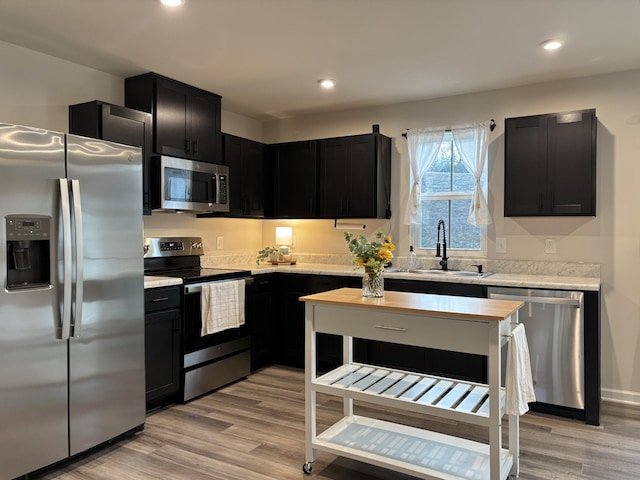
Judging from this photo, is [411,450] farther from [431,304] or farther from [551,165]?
[551,165]

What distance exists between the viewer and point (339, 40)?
3006 mm

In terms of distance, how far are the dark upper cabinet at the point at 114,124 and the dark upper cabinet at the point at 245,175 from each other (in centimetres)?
92

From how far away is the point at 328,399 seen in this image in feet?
11.8

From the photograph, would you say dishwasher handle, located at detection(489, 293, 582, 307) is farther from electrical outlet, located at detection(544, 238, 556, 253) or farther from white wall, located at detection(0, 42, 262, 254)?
white wall, located at detection(0, 42, 262, 254)

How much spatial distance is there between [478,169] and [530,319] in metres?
1.40

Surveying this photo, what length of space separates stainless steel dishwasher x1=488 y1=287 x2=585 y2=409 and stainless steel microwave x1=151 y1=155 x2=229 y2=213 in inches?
99.3

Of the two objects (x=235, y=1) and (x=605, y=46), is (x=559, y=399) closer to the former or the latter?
(x=605, y=46)

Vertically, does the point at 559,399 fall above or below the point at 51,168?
below

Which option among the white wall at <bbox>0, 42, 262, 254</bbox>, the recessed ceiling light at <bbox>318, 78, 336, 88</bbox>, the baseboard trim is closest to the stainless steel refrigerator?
the white wall at <bbox>0, 42, 262, 254</bbox>

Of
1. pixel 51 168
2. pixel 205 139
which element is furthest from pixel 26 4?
pixel 205 139

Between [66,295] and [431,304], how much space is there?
6.16ft

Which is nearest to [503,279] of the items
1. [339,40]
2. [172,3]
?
[339,40]

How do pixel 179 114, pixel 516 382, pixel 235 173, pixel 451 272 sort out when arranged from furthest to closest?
pixel 235 173 < pixel 451 272 < pixel 179 114 < pixel 516 382

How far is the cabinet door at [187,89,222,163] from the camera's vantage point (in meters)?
3.93
